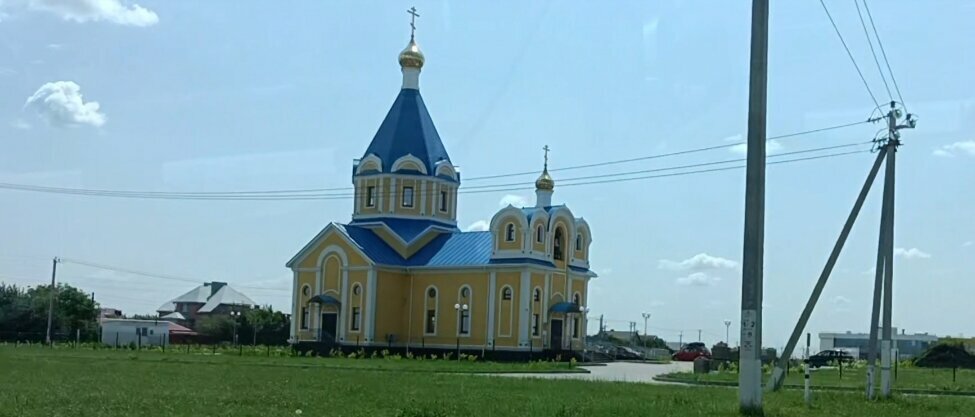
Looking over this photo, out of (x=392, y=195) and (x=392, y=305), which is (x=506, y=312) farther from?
(x=392, y=195)

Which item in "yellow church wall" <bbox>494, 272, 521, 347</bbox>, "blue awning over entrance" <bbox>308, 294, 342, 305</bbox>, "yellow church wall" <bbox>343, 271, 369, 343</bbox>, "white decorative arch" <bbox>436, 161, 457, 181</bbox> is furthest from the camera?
"white decorative arch" <bbox>436, 161, 457, 181</bbox>

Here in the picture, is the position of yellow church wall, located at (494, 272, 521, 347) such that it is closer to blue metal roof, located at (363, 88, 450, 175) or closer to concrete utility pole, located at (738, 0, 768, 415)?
blue metal roof, located at (363, 88, 450, 175)

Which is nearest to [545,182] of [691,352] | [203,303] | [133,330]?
[691,352]

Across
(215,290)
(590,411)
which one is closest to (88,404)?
(590,411)

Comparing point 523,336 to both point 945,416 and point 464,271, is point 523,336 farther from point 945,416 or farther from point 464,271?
point 945,416

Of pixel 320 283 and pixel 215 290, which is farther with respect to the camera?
pixel 215 290

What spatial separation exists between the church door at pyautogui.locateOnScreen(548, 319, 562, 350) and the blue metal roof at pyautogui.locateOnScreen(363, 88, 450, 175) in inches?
436

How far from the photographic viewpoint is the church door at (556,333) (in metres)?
55.7

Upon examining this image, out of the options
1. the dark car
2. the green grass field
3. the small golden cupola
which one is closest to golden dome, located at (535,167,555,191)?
the small golden cupola

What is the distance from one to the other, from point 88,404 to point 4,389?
3864 millimetres

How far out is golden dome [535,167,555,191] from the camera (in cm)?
5859

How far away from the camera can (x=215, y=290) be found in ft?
414

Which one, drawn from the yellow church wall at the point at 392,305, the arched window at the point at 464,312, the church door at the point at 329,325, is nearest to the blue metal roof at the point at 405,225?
the yellow church wall at the point at 392,305

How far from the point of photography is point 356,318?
5706 cm
